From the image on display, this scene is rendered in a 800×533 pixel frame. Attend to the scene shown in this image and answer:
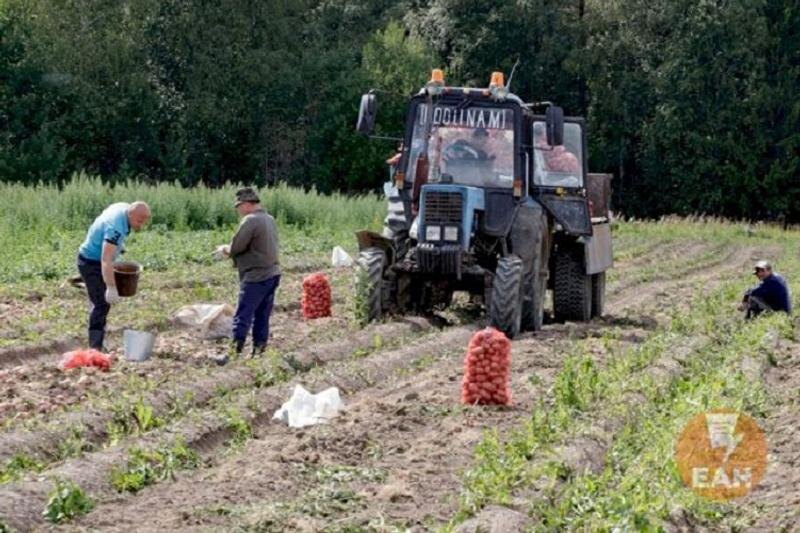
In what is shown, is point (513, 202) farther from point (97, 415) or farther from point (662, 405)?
point (97, 415)

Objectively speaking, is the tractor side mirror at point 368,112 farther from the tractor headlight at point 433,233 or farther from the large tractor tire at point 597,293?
the large tractor tire at point 597,293

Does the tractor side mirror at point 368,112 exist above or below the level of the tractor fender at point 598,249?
above

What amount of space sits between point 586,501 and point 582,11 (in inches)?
1906

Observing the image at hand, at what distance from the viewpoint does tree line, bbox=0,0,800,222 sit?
51844mm

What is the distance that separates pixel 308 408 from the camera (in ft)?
34.7

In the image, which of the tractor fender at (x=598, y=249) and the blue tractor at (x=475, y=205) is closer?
the blue tractor at (x=475, y=205)

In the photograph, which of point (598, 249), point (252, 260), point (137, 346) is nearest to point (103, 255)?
point (137, 346)

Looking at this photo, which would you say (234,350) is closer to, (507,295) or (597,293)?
(507,295)

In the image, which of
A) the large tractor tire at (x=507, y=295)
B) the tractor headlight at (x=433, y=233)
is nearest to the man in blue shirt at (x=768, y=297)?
the large tractor tire at (x=507, y=295)

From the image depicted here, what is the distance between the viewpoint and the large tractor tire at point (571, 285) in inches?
707

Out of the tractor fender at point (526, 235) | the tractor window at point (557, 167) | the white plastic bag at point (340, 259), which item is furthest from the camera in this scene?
the white plastic bag at point (340, 259)

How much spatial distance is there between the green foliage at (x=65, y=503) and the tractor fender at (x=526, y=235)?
28.9ft

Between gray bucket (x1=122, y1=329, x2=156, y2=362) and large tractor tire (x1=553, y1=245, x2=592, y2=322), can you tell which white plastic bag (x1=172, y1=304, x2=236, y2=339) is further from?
large tractor tire (x1=553, y1=245, x2=592, y2=322)

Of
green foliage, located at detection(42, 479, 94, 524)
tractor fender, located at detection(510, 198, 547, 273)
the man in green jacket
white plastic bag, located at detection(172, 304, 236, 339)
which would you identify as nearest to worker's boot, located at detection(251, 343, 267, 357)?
the man in green jacket
